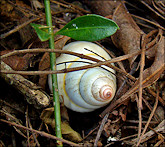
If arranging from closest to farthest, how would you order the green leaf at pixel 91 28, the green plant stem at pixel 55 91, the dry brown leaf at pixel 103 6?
the green leaf at pixel 91 28
the green plant stem at pixel 55 91
the dry brown leaf at pixel 103 6

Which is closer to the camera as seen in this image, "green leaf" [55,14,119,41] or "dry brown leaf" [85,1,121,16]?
"green leaf" [55,14,119,41]

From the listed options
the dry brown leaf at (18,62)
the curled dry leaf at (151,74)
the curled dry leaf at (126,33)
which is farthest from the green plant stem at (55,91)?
the curled dry leaf at (126,33)

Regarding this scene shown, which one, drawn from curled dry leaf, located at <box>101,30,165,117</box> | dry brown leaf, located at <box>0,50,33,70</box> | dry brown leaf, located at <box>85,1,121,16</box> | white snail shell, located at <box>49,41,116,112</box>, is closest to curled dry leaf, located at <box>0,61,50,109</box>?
dry brown leaf, located at <box>0,50,33,70</box>

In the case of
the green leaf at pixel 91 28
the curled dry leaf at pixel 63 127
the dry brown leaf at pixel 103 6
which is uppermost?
the dry brown leaf at pixel 103 6

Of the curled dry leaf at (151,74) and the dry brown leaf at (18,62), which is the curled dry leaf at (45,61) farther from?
the curled dry leaf at (151,74)

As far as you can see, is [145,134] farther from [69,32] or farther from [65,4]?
[65,4]

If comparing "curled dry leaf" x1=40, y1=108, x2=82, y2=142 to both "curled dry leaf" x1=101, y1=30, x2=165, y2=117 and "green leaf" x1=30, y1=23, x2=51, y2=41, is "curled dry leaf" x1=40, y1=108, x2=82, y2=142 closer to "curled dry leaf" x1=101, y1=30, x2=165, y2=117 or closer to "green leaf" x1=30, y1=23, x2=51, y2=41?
"curled dry leaf" x1=101, y1=30, x2=165, y2=117

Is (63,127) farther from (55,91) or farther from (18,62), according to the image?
(18,62)
